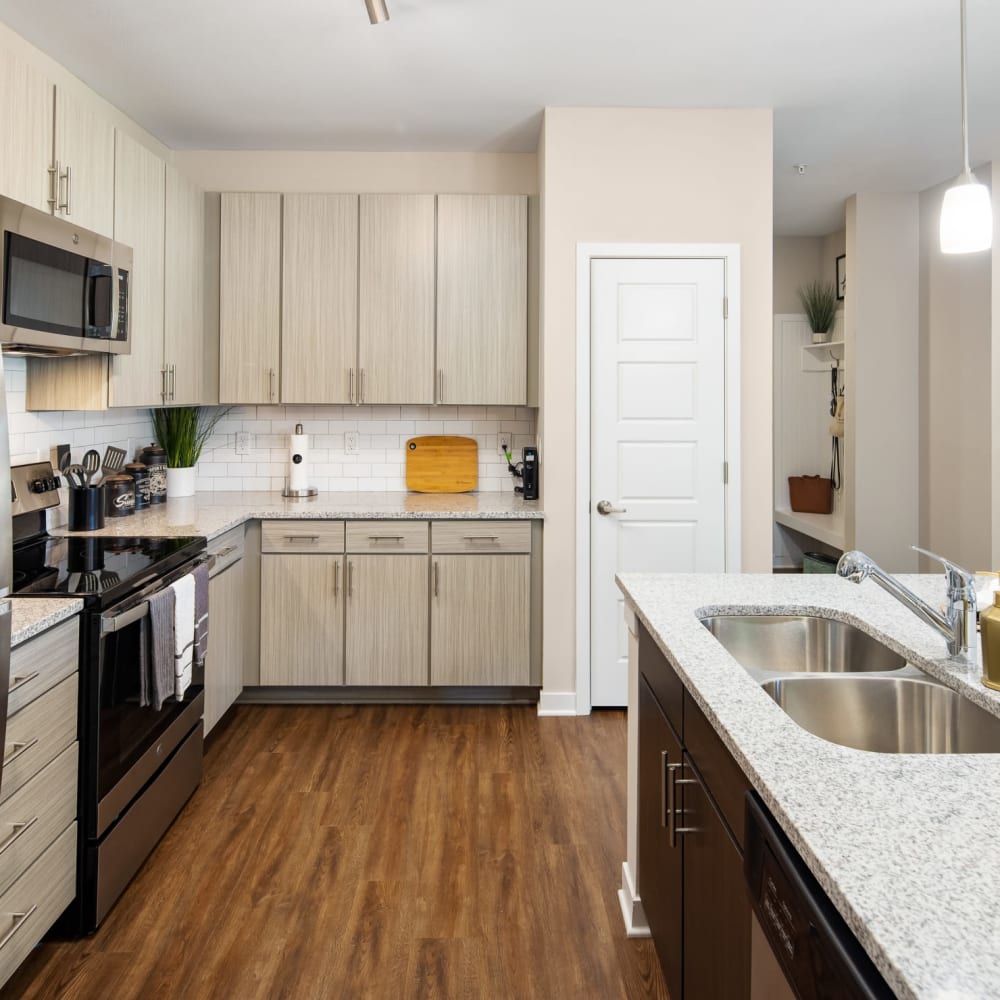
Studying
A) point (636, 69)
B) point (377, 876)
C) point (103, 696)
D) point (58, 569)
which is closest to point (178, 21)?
point (636, 69)

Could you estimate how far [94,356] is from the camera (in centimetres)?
312

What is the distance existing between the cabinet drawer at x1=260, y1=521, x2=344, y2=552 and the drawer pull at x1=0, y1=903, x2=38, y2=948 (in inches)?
79.8

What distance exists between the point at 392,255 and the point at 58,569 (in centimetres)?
226

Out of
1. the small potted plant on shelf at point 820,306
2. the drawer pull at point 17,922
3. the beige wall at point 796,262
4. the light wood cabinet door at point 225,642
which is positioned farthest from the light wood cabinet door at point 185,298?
the small potted plant on shelf at point 820,306

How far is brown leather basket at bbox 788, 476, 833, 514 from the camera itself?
6.38m

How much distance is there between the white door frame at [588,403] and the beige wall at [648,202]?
0.11ft

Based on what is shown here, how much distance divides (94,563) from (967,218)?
8.26ft

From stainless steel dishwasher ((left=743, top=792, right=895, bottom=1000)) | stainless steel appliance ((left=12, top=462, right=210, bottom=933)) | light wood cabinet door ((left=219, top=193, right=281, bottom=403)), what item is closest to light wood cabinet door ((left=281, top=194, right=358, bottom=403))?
light wood cabinet door ((left=219, top=193, right=281, bottom=403))

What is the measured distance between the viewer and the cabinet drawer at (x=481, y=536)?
3.77 m

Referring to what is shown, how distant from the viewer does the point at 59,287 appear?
2.63m

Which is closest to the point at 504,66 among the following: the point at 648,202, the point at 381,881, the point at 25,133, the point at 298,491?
the point at 648,202

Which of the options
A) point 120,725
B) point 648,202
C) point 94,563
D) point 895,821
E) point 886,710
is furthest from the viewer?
point 648,202

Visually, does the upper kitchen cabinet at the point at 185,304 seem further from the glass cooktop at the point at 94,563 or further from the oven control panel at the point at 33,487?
the glass cooktop at the point at 94,563

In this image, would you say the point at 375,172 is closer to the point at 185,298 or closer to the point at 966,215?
the point at 185,298
